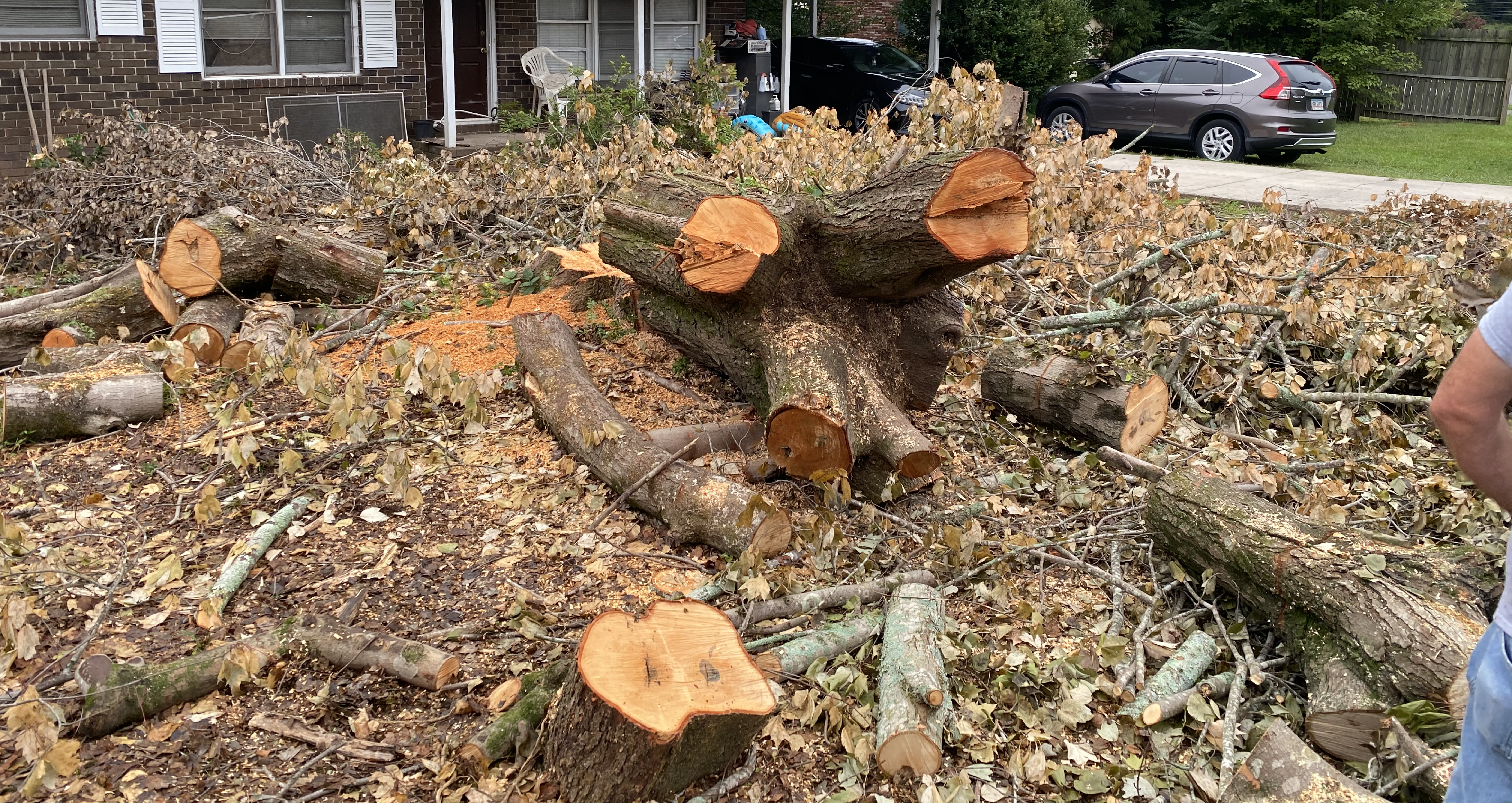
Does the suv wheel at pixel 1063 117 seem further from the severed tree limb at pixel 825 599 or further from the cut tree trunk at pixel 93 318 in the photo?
the severed tree limb at pixel 825 599

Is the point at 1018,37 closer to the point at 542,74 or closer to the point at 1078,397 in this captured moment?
the point at 542,74

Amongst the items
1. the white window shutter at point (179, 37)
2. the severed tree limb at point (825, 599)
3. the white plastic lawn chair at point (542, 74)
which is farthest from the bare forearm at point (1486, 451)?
the white plastic lawn chair at point (542, 74)

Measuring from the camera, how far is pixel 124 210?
758cm

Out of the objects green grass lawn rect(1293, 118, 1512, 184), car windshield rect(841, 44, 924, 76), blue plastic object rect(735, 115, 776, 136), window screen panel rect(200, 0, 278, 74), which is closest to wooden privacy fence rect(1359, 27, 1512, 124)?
green grass lawn rect(1293, 118, 1512, 184)

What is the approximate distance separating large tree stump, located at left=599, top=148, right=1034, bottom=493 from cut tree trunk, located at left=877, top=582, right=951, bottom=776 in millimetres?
878

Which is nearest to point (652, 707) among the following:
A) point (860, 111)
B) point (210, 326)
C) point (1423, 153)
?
point (210, 326)

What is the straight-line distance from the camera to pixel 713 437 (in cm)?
490

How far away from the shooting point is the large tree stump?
4156mm

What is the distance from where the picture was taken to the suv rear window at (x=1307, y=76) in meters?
16.3

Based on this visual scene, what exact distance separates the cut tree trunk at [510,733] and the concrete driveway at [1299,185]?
9.97m

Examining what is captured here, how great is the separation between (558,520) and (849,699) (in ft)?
5.18

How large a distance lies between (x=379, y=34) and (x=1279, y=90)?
12489 millimetres

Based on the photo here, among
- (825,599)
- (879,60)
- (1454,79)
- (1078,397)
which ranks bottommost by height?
(825,599)

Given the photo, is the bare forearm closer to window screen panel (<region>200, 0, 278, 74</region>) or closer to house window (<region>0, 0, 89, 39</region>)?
house window (<region>0, 0, 89, 39</region>)
